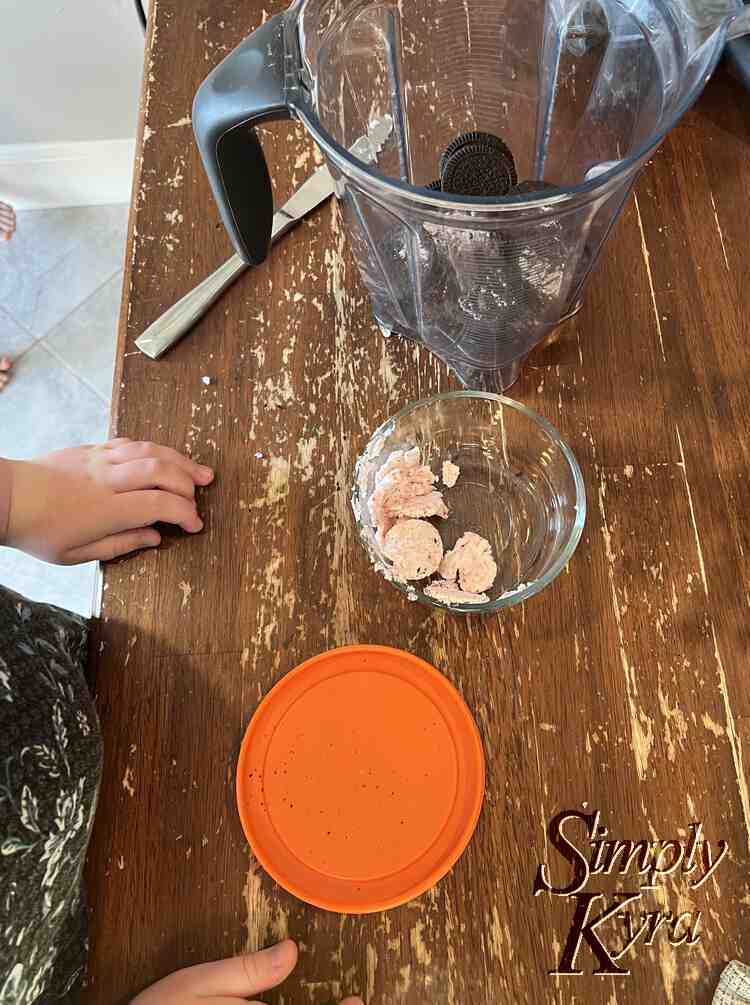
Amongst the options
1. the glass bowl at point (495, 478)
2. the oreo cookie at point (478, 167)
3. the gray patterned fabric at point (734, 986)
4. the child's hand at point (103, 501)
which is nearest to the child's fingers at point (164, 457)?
the child's hand at point (103, 501)

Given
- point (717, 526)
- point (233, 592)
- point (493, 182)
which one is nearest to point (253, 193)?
point (493, 182)

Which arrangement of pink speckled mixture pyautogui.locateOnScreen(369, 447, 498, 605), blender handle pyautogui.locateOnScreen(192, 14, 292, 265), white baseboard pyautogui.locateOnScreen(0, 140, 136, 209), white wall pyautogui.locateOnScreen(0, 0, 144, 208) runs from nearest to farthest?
1. blender handle pyautogui.locateOnScreen(192, 14, 292, 265)
2. pink speckled mixture pyautogui.locateOnScreen(369, 447, 498, 605)
3. white wall pyautogui.locateOnScreen(0, 0, 144, 208)
4. white baseboard pyautogui.locateOnScreen(0, 140, 136, 209)

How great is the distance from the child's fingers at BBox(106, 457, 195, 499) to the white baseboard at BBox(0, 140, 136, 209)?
33.8 inches

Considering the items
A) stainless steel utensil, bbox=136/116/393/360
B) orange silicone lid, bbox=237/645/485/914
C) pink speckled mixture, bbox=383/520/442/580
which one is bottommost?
orange silicone lid, bbox=237/645/485/914

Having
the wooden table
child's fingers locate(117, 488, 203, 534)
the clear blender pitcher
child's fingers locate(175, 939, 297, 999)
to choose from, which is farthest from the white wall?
child's fingers locate(175, 939, 297, 999)

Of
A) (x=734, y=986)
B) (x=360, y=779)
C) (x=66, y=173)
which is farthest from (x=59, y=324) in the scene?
(x=734, y=986)

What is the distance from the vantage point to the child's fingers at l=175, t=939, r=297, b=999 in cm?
46

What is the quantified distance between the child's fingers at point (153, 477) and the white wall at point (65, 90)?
770 mm

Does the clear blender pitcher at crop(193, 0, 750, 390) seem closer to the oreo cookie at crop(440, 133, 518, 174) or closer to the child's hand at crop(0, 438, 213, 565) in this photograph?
the oreo cookie at crop(440, 133, 518, 174)

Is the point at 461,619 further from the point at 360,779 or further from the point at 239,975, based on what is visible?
the point at 239,975

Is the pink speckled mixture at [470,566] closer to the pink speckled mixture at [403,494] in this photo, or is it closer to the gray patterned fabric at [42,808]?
the pink speckled mixture at [403,494]

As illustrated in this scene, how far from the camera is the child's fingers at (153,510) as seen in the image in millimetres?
550

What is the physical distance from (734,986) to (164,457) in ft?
1.57

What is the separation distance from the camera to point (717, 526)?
0.55m
